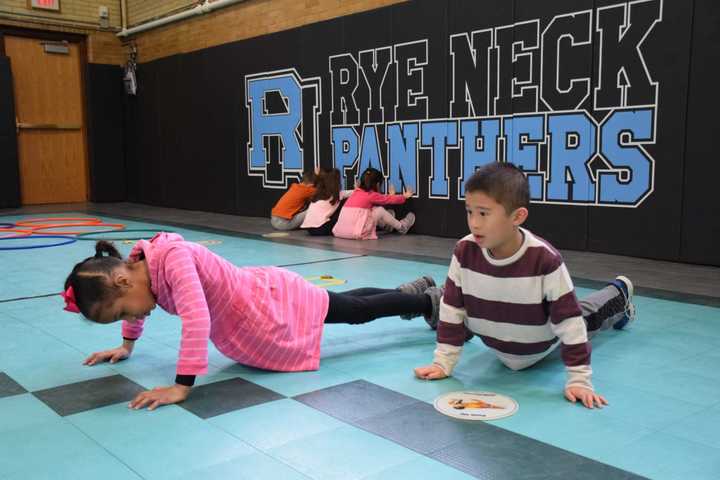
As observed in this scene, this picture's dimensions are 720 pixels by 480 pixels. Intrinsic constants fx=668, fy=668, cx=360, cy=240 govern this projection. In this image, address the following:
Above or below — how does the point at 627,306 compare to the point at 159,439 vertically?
above

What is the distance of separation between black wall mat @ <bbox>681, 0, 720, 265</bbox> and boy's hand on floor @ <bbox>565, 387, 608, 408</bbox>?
373 centimetres

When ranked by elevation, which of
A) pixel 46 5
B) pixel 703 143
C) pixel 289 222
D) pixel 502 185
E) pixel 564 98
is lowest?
pixel 289 222

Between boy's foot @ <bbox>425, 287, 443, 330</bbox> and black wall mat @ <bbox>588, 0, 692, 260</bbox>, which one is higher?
black wall mat @ <bbox>588, 0, 692, 260</bbox>

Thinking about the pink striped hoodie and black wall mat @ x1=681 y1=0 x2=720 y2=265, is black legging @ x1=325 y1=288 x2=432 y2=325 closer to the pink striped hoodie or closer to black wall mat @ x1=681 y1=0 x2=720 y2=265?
the pink striped hoodie

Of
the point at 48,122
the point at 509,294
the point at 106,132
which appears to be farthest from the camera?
the point at 106,132

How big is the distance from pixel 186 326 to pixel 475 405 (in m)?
1.07

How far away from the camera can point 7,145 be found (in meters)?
12.1

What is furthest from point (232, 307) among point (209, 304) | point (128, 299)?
point (128, 299)

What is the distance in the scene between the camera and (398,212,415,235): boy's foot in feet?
26.0

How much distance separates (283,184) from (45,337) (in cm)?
659

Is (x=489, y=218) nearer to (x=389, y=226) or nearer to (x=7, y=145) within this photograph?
(x=389, y=226)

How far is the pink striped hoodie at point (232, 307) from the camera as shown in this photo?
7.79ft

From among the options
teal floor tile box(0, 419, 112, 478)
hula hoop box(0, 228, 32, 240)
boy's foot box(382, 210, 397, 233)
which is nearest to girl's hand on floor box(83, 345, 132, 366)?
teal floor tile box(0, 419, 112, 478)

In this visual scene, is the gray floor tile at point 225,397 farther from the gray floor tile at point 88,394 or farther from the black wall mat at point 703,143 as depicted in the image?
the black wall mat at point 703,143
